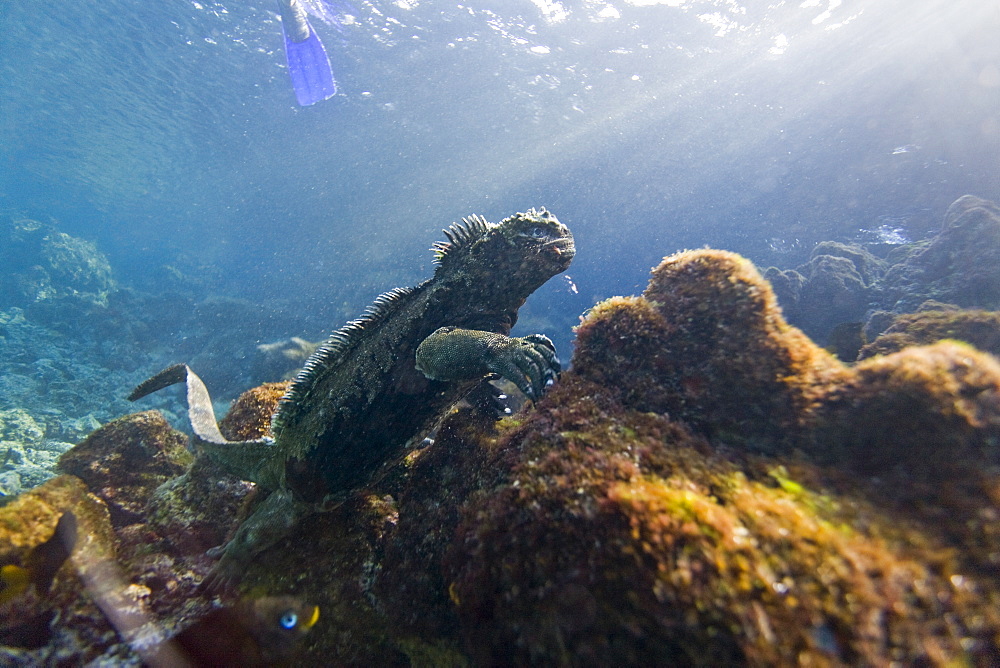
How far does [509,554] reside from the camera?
180 cm

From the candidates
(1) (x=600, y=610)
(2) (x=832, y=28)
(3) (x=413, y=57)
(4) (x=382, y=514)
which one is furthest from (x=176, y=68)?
(2) (x=832, y=28)

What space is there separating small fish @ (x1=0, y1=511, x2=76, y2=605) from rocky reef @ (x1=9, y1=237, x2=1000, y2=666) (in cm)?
12

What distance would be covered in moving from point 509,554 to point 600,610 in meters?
0.48

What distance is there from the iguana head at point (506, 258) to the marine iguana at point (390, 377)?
0.4 inches

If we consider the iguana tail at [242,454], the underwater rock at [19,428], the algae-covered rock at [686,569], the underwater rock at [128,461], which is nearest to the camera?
the algae-covered rock at [686,569]

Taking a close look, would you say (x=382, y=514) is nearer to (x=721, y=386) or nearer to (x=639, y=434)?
(x=639, y=434)

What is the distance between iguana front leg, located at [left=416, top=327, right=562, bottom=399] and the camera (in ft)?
9.43

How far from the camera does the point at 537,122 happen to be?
116ft

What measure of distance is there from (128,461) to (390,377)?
349cm

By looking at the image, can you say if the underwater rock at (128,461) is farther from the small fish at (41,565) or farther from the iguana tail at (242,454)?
the iguana tail at (242,454)

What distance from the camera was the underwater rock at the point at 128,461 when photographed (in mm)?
3872

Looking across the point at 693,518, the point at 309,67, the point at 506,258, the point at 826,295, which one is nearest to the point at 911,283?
the point at 826,295

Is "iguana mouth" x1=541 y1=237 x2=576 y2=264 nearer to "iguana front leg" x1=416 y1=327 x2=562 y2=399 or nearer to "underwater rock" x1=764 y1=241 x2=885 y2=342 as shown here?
"iguana front leg" x1=416 y1=327 x2=562 y2=399

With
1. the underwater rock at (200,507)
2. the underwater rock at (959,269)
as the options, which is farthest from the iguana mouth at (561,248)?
the underwater rock at (959,269)
